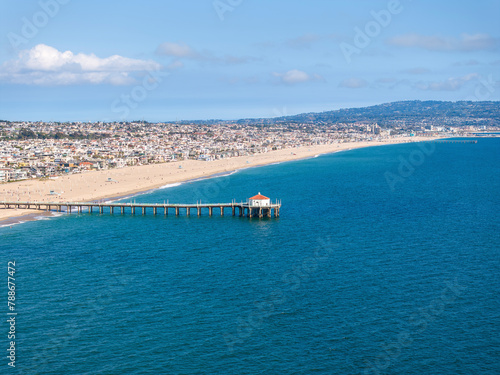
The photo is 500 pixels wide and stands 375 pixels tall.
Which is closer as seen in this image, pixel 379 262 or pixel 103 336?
pixel 103 336

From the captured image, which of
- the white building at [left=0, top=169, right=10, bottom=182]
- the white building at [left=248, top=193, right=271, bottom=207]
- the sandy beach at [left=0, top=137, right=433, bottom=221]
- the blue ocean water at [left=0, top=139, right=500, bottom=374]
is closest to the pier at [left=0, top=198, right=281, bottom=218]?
the white building at [left=248, top=193, right=271, bottom=207]

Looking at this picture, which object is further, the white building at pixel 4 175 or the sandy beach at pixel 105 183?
the white building at pixel 4 175

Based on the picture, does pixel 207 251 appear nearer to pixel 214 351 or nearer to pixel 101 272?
pixel 101 272

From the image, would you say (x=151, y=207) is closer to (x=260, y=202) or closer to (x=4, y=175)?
(x=260, y=202)

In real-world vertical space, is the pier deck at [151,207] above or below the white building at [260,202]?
below

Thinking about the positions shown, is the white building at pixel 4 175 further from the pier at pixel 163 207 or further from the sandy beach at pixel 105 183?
the pier at pixel 163 207

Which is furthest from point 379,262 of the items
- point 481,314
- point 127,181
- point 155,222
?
point 127,181

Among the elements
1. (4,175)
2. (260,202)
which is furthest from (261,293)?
(4,175)

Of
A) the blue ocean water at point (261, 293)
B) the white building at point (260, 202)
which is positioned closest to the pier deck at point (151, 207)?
the white building at point (260, 202)
